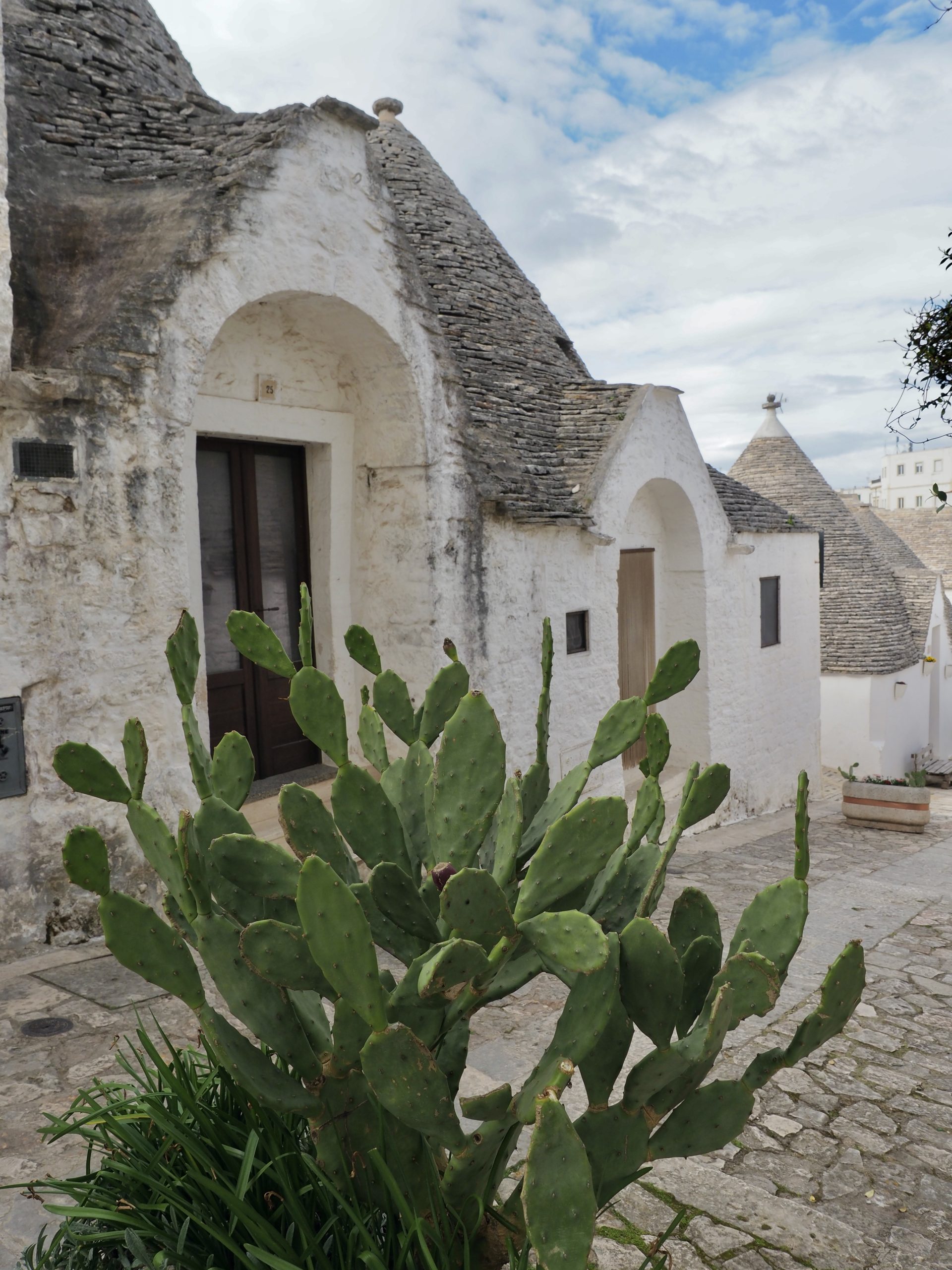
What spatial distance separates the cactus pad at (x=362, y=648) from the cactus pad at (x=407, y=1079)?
4.88 feet

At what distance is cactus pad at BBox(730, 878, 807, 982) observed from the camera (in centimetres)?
225

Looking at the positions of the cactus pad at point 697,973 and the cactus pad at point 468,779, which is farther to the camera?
the cactus pad at point 697,973

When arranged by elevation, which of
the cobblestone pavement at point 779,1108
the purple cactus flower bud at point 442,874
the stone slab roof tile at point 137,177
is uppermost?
the stone slab roof tile at point 137,177

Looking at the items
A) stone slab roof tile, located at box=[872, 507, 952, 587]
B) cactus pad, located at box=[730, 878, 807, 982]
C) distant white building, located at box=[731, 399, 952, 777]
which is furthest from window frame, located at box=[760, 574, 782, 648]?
stone slab roof tile, located at box=[872, 507, 952, 587]

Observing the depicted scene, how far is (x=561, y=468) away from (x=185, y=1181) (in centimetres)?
769

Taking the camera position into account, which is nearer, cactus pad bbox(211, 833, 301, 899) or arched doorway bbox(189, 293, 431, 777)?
cactus pad bbox(211, 833, 301, 899)

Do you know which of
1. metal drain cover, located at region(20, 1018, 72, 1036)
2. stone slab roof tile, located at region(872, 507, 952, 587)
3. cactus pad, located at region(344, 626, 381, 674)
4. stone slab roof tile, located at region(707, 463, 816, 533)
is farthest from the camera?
stone slab roof tile, located at region(872, 507, 952, 587)

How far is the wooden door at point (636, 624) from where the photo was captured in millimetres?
10844

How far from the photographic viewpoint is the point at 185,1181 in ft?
7.83

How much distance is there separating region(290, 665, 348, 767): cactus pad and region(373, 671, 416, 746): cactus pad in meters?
0.66

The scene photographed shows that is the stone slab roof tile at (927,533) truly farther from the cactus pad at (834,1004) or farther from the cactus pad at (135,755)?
the cactus pad at (135,755)

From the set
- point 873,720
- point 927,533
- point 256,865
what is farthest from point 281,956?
point 927,533

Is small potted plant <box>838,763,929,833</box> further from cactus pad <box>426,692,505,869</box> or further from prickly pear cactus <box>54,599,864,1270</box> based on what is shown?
cactus pad <box>426,692,505,869</box>

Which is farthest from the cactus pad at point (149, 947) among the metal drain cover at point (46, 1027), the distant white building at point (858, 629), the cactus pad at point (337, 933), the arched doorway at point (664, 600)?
the distant white building at point (858, 629)
